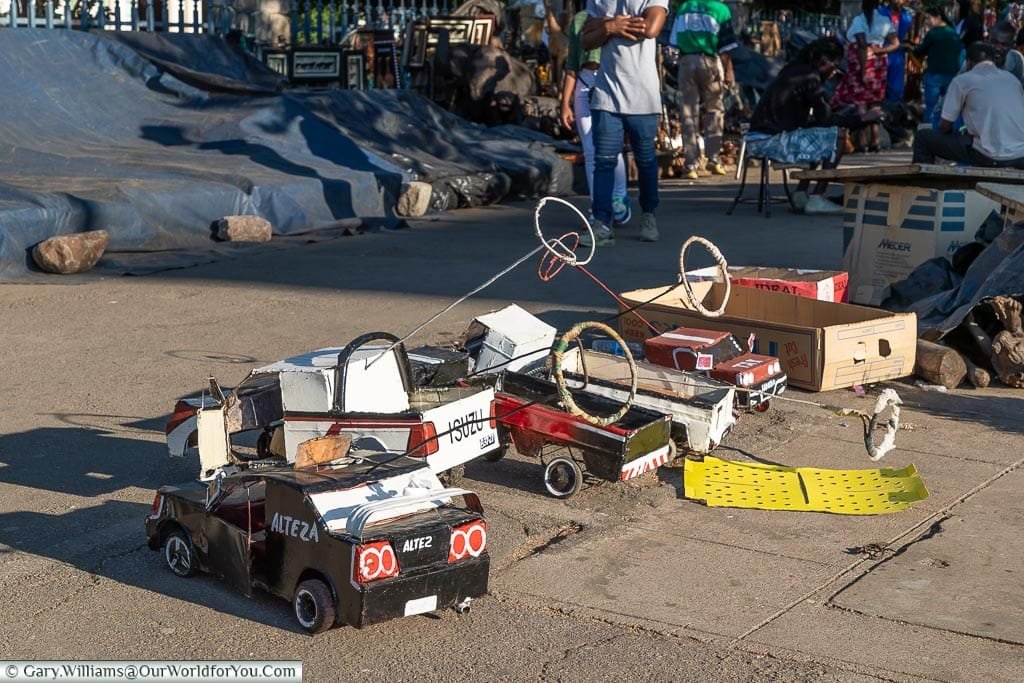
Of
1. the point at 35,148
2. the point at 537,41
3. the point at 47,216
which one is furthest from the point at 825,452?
the point at 537,41

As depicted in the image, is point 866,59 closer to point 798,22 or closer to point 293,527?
point 798,22

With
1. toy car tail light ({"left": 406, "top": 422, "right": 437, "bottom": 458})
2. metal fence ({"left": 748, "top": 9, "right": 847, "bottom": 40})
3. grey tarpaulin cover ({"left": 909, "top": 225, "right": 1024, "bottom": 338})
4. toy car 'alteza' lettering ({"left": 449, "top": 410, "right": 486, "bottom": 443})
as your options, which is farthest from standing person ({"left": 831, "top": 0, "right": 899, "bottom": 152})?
toy car tail light ({"left": 406, "top": 422, "right": 437, "bottom": 458})

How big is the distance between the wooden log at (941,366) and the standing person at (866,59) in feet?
37.2

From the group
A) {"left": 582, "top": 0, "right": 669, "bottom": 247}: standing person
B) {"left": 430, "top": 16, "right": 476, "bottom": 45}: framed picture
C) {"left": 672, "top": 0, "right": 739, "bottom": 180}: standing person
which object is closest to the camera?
{"left": 582, "top": 0, "right": 669, "bottom": 247}: standing person

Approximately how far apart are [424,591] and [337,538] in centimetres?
30

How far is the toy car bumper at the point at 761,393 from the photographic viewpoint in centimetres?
600

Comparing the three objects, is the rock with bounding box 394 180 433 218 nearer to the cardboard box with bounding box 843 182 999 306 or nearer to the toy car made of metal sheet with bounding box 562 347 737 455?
the cardboard box with bounding box 843 182 999 306

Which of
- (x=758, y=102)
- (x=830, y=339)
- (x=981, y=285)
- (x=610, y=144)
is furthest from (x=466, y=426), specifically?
(x=758, y=102)

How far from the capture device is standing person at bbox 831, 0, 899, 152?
60.3 feet

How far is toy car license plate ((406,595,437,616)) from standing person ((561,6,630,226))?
7.23 meters

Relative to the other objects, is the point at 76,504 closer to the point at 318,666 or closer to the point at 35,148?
the point at 318,666

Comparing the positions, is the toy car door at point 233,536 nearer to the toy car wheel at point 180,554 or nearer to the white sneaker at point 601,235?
the toy car wheel at point 180,554

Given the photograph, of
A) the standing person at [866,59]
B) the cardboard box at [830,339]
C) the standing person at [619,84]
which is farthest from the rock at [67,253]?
the standing person at [866,59]

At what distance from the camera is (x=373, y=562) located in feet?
12.6
